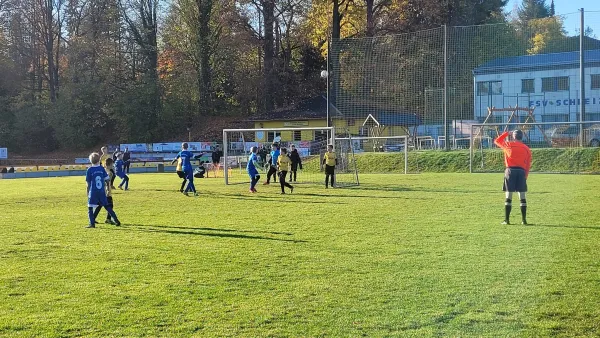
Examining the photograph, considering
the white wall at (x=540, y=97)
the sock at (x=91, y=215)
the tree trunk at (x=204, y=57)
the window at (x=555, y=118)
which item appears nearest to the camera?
the sock at (x=91, y=215)

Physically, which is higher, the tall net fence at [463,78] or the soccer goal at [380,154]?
the tall net fence at [463,78]

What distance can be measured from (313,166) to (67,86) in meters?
33.0

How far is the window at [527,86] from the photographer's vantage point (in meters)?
30.4

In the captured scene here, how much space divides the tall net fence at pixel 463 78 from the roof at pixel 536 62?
47 mm

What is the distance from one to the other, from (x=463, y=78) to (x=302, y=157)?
34.7ft

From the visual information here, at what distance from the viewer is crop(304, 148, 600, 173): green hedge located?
88.3 feet

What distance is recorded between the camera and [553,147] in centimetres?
2789

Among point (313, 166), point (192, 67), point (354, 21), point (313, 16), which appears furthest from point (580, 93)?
point (192, 67)

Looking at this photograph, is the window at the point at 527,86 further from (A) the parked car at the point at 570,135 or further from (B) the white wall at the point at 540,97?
(A) the parked car at the point at 570,135

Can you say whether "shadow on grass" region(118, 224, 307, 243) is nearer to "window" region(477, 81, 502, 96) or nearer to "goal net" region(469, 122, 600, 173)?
"goal net" region(469, 122, 600, 173)

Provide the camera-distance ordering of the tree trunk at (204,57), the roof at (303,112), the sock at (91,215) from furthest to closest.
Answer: the tree trunk at (204,57) < the roof at (303,112) < the sock at (91,215)

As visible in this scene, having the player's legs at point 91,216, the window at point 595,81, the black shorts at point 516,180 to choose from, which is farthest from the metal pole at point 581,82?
the player's legs at point 91,216

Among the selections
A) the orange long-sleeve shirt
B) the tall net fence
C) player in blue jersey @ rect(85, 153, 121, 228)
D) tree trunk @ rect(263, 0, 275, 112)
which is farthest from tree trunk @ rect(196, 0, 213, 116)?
the orange long-sleeve shirt

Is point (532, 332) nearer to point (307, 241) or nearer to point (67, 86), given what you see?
point (307, 241)
